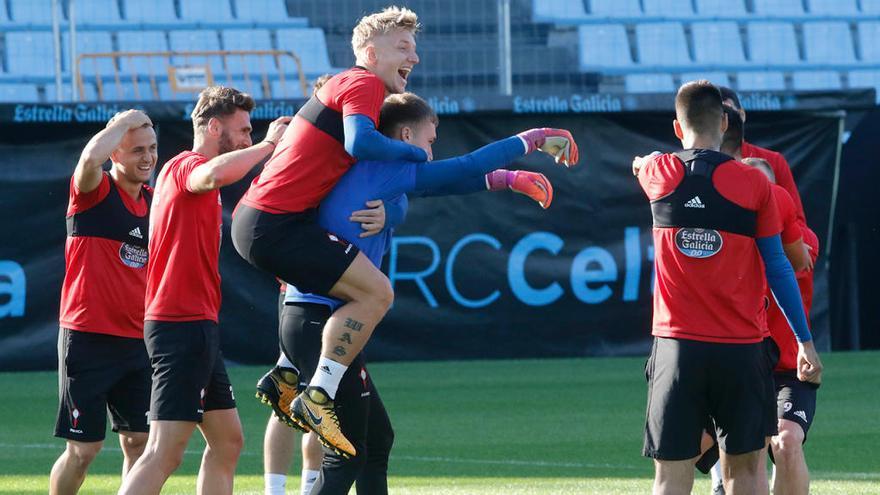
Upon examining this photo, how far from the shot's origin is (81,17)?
23922mm

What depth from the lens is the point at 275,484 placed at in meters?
7.17

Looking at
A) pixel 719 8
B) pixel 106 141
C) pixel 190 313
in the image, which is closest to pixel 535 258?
pixel 190 313

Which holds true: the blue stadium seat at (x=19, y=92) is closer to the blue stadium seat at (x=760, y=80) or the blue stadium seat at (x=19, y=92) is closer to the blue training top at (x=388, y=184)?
the blue stadium seat at (x=760, y=80)

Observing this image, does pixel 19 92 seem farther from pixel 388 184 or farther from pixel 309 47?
pixel 388 184

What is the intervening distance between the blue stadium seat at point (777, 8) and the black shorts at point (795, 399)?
19656mm

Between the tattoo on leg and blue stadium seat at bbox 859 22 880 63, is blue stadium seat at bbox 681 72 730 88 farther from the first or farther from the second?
the tattoo on leg

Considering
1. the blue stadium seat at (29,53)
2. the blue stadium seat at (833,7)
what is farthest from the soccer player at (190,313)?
the blue stadium seat at (833,7)

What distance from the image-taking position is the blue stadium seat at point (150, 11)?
24062mm

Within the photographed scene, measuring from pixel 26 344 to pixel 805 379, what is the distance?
11170mm

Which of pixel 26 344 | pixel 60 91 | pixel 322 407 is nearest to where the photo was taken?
pixel 322 407

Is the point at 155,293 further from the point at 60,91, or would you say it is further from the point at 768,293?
the point at 60,91

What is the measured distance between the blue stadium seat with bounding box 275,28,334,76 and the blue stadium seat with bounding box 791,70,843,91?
8.09m

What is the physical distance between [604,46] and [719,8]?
93.6 inches

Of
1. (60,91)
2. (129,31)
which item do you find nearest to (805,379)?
(60,91)
